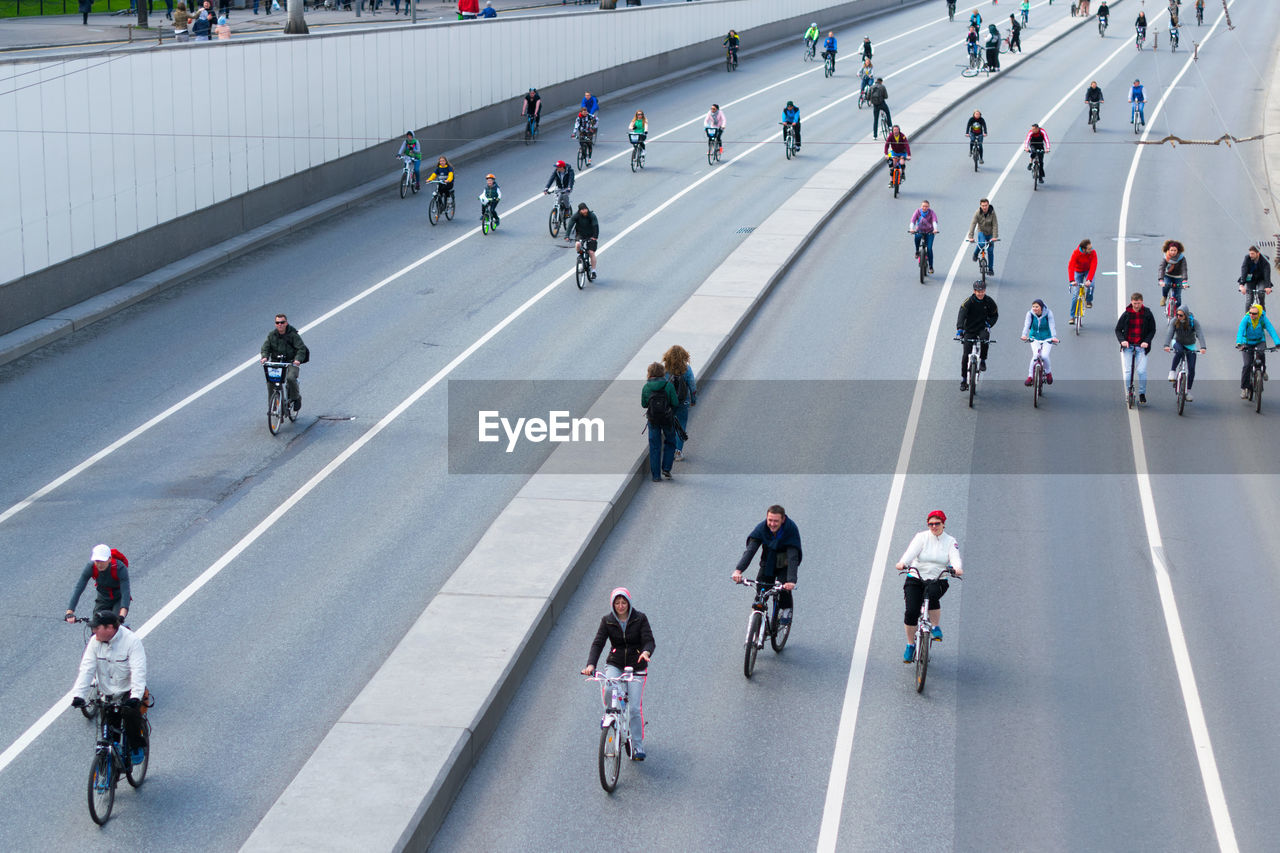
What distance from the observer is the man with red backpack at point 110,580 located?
13414mm

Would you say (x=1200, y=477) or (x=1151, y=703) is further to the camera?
(x=1200, y=477)

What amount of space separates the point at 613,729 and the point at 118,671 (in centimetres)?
401

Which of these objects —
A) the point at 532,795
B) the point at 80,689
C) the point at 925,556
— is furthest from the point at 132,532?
the point at 925,556

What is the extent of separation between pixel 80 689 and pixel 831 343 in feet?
52.7

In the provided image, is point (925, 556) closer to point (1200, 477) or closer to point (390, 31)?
point (1200, 477)

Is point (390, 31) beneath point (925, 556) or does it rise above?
above

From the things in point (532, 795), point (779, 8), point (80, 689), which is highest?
point (779, 8)

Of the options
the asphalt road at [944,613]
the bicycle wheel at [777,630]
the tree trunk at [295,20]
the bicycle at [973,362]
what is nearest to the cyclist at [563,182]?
the asphalt road at [944,613]

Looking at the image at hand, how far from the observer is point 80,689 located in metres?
11.7

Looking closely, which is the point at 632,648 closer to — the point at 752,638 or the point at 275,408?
the point at 752,638

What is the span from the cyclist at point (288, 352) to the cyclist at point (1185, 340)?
1265 centimetres

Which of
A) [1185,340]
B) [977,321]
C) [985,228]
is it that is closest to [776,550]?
[977,321]

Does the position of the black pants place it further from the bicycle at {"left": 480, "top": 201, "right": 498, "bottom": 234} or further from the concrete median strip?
the bicycle at {"left": 480, "top": 201, "right": 498, "bottom": 234}

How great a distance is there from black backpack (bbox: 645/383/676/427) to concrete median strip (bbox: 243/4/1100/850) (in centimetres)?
83
